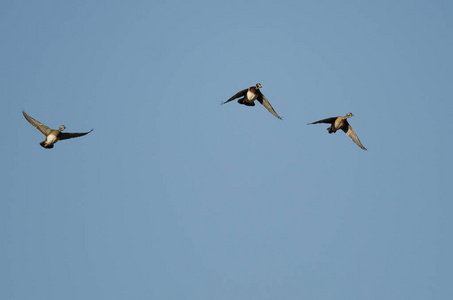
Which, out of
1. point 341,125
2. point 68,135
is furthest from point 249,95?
point 68,135

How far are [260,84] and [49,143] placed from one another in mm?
24772

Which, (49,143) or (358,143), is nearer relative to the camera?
(49,143)

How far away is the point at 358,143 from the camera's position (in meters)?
95.2

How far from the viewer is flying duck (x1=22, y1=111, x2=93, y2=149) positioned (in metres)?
85.3

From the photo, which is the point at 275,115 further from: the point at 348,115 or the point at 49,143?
the point at 49,143

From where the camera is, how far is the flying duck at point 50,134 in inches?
3359

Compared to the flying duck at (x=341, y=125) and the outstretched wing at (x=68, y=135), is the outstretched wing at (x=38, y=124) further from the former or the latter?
the flying duck at (x=341, y=125)

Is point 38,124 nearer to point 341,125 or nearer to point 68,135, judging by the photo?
point 68,135

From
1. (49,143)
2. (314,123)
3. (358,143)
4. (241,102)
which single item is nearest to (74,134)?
(49,143)

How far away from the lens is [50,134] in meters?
85.7

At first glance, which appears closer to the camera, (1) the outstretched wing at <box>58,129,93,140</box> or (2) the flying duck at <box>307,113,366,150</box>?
(1) the outstretched wing at <box>58,129,93,140</box>

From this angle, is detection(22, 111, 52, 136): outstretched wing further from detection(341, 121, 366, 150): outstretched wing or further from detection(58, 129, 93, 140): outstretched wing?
detection(341, 121, 366, 150): outstretched wing

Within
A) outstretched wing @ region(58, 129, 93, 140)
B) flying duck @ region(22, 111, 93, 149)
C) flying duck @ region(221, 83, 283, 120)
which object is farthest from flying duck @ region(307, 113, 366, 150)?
flying duck @ region(22, 111, 93, 149)

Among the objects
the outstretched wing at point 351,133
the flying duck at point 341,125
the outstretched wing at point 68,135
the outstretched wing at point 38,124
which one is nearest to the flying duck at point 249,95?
the flying duck at point 341,125
